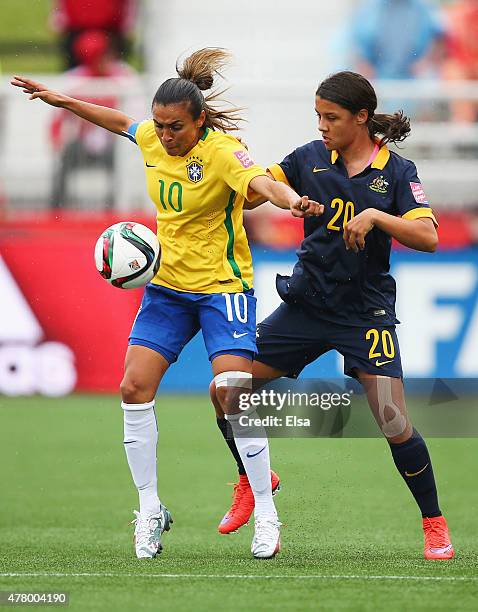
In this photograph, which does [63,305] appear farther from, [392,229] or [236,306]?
[392,229]

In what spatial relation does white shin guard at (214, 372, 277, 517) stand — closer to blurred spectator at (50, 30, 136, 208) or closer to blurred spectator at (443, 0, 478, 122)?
blurred spectator at (50, 30, 136, 208)

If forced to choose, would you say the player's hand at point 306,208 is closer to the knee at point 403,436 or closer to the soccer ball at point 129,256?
the soccer ball at point 129,256

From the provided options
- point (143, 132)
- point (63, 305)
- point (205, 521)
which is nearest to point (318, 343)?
point (143, 132)

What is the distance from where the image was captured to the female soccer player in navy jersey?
646cm

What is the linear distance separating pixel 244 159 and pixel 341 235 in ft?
2.00

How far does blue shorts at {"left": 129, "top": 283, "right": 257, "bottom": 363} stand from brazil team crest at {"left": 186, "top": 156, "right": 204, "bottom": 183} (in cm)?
56

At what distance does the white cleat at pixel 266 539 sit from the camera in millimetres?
6395

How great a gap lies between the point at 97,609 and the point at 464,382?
7967mm

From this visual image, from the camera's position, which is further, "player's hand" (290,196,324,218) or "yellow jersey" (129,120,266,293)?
"yellow jersey" (129,120,266,293)

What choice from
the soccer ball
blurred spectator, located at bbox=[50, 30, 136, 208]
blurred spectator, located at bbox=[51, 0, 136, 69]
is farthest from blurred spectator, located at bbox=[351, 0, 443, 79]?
the soccer ball

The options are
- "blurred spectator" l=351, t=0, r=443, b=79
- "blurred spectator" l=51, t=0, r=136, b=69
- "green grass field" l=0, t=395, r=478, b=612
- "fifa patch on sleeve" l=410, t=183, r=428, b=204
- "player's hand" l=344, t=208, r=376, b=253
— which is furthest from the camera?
"blurred spectator" l=51, t=0, r=136, b=69

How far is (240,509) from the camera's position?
7.00m

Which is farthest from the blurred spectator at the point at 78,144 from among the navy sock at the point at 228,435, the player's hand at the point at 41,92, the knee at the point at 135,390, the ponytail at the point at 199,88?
the knee at the point at 135,390

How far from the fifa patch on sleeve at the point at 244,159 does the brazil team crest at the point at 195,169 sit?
189mm
